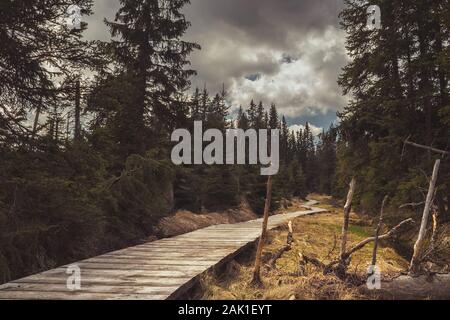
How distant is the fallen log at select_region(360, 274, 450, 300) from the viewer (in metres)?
5.84

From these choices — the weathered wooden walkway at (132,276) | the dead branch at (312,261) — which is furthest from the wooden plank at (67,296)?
the dead branch at (312,261)

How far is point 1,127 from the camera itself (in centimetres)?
731

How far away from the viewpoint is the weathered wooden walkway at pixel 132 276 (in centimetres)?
486

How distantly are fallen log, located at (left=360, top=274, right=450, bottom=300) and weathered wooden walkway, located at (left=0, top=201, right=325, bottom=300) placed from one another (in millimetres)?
2870

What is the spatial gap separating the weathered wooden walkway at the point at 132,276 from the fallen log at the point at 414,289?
9.42 feet

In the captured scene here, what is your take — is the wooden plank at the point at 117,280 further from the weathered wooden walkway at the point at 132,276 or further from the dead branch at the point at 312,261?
the dead branch at the point at 312,261

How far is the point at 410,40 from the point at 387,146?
405 centimetres

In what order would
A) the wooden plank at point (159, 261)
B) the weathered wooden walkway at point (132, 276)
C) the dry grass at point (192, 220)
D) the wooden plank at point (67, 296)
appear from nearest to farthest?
the wooden plank at point (67, 296) → the weathered wooden walkway at point (132, 276) → the wooden plank at point (159, 261) → the dry grass at point (192, 220)

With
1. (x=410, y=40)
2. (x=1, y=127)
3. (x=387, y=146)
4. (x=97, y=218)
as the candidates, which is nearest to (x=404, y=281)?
(x=97, y=218)

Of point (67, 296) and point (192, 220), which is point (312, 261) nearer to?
point (67, 296)

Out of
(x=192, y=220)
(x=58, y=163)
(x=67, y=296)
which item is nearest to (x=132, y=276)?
(x=67, y=296)

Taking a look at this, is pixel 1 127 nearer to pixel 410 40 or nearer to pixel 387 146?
pixel 387 146

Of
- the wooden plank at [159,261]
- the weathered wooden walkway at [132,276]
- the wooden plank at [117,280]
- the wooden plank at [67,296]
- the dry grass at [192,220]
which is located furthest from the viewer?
the dry grass at [192,220]

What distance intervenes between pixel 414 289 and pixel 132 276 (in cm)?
435
